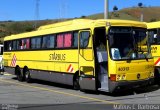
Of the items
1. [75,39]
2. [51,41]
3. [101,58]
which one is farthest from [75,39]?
[51,41]

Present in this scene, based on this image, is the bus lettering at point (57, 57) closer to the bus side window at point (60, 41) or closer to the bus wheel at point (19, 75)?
the bus side window at point (60, 41)

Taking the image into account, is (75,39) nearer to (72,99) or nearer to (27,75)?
(72,99)

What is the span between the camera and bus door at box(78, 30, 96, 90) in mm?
17656

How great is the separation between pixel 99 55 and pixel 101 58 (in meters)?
0.17

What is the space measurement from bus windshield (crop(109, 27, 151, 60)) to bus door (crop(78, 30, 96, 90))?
1.21 m

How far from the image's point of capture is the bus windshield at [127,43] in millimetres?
16828

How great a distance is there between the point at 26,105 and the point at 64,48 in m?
5.79

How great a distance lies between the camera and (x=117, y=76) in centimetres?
1644

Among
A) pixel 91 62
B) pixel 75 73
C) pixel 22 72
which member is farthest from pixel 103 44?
pixel 22 72

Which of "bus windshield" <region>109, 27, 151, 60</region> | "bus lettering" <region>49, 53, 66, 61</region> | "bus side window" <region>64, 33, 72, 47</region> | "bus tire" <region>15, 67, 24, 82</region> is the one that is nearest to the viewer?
"bus windshield" <region>109, 27, 151, 60</region>

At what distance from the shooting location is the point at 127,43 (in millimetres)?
17219

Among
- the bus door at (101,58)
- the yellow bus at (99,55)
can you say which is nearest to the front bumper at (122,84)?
the yellow bus at (99,55)

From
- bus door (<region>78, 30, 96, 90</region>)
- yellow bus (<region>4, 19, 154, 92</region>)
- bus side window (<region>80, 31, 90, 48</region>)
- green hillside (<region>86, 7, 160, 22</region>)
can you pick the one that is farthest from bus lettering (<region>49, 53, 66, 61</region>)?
green hillside (<region>86, 7, 160, 22</region>)

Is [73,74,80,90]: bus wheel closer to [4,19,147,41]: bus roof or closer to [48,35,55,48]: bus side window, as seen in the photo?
[4,19,147,41]: bus roof
